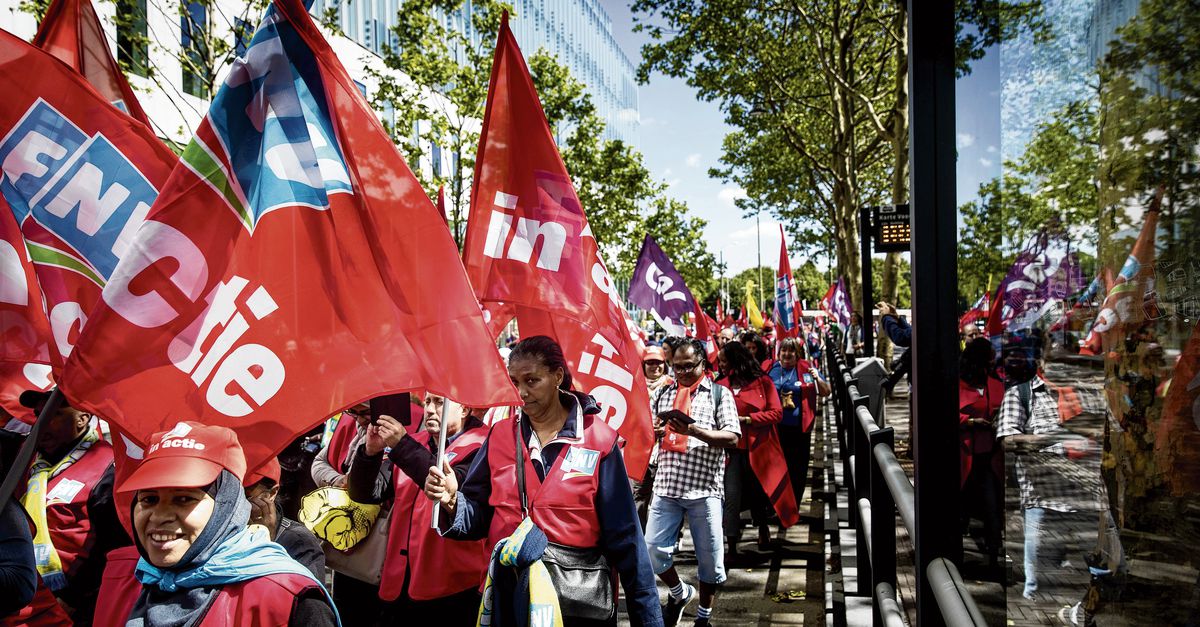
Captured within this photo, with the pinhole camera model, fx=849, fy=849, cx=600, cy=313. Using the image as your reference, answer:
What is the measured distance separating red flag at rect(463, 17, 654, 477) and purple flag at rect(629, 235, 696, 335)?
4.18 meters

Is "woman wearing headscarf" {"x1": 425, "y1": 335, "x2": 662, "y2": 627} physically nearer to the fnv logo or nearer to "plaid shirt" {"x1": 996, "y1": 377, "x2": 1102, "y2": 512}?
the fnv logo

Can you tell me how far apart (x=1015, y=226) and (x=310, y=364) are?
204 cm

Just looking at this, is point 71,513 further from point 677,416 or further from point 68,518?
point 677,416

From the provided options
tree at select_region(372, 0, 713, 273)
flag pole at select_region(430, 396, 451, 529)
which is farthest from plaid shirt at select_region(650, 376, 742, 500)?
tree at select_region(372, 0, 713, 273)

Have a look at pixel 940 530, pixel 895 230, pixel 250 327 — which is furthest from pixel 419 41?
pixel 940 530

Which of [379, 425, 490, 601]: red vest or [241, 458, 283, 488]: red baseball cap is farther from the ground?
[241, 458, 283, 488]: red baseball cap

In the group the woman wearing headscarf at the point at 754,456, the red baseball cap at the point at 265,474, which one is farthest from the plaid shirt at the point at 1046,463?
the woman wearing headscarf at the point at 754,456

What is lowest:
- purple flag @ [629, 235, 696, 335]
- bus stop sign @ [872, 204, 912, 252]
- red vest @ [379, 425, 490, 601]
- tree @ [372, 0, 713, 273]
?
red vest @ [379, 425, 490, 601]

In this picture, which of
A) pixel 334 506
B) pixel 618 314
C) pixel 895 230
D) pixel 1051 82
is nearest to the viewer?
pixel 1051 82

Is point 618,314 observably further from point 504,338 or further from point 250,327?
point 504,338

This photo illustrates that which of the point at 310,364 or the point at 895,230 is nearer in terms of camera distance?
the point at 310,364

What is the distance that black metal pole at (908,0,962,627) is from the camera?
1.60 m

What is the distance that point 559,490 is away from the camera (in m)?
3.19

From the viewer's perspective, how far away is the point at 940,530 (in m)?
1.70
